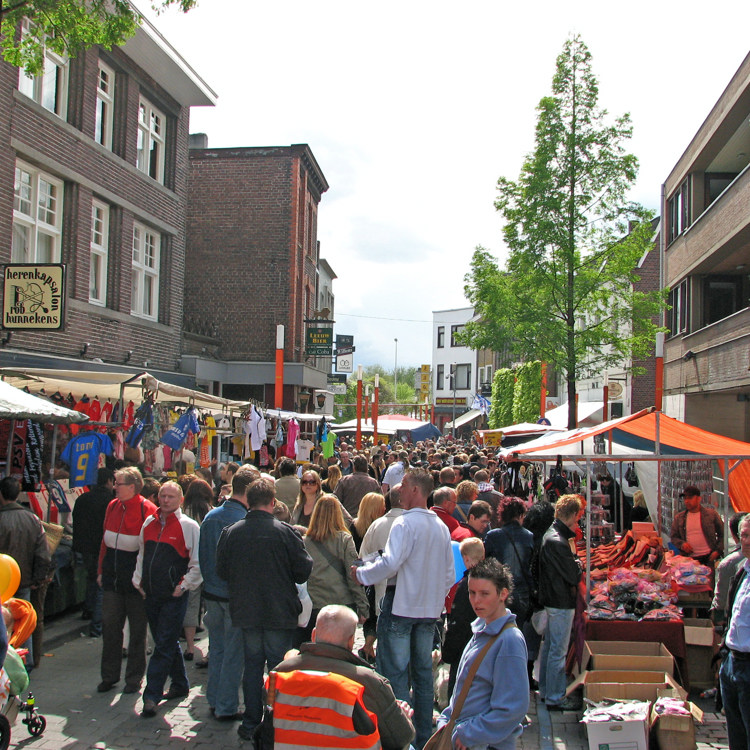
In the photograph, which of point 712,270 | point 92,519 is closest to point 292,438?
point 92,519

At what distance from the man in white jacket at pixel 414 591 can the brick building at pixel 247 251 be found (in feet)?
72.6

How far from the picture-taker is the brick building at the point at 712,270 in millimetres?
18969

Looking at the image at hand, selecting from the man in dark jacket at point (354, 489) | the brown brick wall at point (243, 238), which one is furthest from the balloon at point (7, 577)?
the brown brick wall at point (243, 238)

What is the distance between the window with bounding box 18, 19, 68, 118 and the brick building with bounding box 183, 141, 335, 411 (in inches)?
516

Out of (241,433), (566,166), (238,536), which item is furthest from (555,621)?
(566,166)

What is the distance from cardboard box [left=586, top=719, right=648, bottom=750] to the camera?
5.36 m

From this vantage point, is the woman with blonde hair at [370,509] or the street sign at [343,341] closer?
the woman with blonde hair at [370,509]

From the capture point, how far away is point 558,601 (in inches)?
250

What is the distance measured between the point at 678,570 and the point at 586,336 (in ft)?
37.9

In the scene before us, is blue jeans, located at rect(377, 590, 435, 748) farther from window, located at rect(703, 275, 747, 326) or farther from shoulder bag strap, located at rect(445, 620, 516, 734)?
window, located at rect(703, 275, 747, 326)

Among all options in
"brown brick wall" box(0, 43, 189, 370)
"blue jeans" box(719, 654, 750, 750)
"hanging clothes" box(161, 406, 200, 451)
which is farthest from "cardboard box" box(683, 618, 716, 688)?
"brown brick wall" box(0, 43, 189, 370)

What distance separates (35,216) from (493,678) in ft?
42.2

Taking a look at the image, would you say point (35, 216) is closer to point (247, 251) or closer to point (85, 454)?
point (85, 454)

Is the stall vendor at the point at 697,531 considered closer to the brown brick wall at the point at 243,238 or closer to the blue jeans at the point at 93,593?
the blue jeans at the point at 93,593
